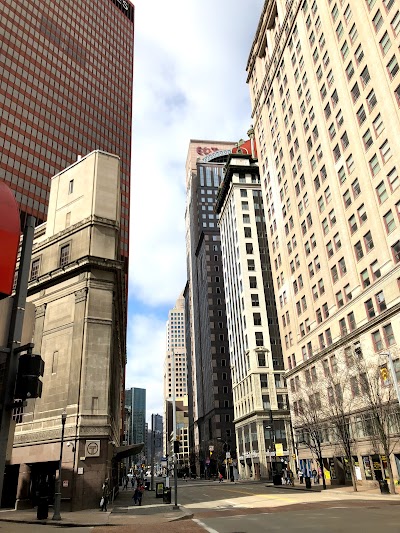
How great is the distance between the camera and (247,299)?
9594 centimetres

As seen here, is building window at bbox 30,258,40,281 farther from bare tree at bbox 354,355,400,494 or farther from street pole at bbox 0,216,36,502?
street pole at bbox 0,216,36,502

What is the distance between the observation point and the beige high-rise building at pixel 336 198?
43875 millimetres

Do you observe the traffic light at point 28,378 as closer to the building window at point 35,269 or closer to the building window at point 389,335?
the building window at point 35,269

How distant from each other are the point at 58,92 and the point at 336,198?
7453cm

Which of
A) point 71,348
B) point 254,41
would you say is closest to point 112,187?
point 71,348

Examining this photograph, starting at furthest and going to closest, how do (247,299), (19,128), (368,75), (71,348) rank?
(247,299), (19,128), (368,75), (71,348)

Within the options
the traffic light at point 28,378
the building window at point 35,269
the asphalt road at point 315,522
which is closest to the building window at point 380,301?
the asphalt road at point 315,522

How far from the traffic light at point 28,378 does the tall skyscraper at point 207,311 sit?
117m

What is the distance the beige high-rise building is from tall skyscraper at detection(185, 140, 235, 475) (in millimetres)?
59961

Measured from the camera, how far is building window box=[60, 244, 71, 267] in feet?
128

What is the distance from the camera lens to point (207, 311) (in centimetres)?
13938

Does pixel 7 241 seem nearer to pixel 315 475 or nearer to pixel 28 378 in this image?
pixel 28 378

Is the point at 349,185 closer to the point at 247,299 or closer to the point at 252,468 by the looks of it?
the point at 247,299

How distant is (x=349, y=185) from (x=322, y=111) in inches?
529
